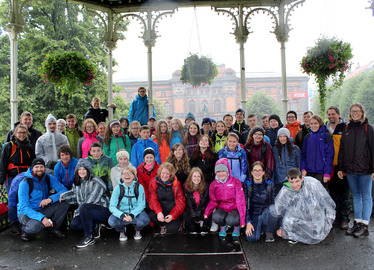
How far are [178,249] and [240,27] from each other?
5.57m

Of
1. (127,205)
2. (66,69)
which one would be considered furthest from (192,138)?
(66,69)

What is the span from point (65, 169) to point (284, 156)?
364 centimetres

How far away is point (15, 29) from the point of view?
626cm

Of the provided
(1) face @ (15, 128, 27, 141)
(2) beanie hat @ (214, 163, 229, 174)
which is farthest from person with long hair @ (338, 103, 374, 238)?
(1) face @ (15, 128, 27, 141)

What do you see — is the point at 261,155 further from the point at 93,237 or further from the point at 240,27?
the point at 240,27

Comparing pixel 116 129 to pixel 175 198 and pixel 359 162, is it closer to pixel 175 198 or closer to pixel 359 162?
pixel 175 198

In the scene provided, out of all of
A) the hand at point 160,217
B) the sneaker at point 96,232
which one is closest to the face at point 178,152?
the hand at point 160,217

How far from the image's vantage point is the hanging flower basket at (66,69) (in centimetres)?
602

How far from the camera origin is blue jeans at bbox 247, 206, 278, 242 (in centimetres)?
404

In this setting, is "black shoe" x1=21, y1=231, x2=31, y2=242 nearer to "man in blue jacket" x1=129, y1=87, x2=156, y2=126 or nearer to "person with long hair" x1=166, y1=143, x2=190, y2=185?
"person with long hair" x1=166, y1=143, x2=190, y2=185

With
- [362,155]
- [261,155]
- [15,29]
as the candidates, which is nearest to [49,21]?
[15,29]

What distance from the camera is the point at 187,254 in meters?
3.63

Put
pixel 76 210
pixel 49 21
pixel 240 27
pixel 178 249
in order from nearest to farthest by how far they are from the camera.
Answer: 1. pixel 178 249
2. pixel 76 210
3. pixel 240 27
4. pixel 49 21

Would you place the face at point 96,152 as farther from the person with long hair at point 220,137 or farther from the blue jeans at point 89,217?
the person with long hair at point 220,137
